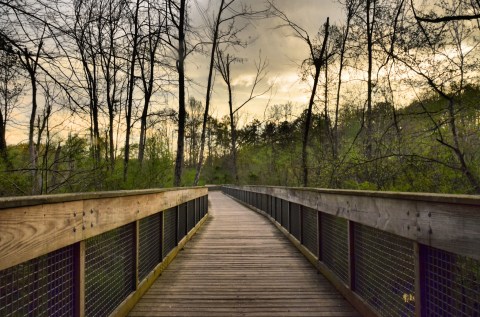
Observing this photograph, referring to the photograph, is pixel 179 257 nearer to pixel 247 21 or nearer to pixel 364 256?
pixel 364 256

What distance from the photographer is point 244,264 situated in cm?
528

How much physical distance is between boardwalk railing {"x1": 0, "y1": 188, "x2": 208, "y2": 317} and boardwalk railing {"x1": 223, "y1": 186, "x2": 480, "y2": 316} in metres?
1.95

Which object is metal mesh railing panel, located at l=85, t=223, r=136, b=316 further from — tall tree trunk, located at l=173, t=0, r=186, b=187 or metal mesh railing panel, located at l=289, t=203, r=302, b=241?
tall tree trunk, located at l=173, t=0, r=186, b=187

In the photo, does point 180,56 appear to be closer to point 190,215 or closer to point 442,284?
point 190,215

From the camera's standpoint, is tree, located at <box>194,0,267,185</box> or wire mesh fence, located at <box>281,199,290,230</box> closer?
wire mesh fence, located at <box>281,199,290,230</box>

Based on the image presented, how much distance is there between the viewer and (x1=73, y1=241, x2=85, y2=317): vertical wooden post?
2.24m

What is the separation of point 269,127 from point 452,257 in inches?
1371

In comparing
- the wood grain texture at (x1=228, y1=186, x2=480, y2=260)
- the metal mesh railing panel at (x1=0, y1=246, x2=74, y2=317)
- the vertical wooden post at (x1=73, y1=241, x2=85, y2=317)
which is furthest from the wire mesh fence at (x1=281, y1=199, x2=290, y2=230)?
the metal mesh railing panel at (x1=0, y1=246, x2=74, y2=317)

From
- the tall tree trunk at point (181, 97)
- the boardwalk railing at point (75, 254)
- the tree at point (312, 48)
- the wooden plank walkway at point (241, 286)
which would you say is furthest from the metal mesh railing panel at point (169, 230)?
the tree at point (312, 48)

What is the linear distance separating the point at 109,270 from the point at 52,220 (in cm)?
130

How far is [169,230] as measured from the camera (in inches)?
216

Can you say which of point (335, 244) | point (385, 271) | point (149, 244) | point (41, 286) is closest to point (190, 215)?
point (149, 244)

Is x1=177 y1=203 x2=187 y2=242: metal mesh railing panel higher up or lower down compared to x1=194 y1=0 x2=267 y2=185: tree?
lower down

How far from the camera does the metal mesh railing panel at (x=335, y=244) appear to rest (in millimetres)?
3760
